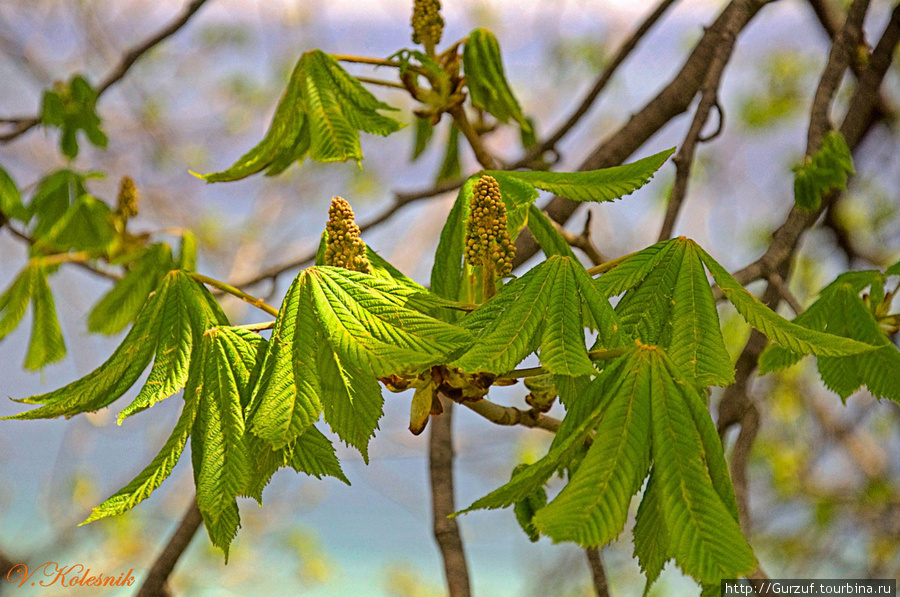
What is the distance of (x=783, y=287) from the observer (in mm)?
820

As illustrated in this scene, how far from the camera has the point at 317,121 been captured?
2.46 ft

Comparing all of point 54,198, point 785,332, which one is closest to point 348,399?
point 785,332

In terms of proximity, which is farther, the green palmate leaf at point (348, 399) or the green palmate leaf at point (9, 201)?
the green palmate leaf at point (9, 201)

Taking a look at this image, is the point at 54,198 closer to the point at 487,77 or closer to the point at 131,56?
the point at 131,56

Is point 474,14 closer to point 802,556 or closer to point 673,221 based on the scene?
point 802,556

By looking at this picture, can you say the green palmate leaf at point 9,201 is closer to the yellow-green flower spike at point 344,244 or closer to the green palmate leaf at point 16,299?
the green palmate leaf at point 16,299

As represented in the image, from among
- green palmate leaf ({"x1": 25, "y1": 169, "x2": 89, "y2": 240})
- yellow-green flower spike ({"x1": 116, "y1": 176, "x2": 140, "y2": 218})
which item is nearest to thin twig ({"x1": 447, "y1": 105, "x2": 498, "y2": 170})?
yellow-green flower spike ({"x1": 116, "y1": 176, "x2": 140, "y2": 218})

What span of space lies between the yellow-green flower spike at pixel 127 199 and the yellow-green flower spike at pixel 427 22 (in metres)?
0.53

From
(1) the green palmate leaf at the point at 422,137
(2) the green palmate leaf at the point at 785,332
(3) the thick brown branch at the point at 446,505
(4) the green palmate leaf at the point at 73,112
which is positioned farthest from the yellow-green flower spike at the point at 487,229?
(4) the green palmate leaf at the point at 73,112

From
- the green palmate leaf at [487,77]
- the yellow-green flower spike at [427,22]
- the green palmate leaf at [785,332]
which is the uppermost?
the green palmate leaf at [487,77]

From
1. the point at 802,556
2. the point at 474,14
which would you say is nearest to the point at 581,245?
the point at 802,556

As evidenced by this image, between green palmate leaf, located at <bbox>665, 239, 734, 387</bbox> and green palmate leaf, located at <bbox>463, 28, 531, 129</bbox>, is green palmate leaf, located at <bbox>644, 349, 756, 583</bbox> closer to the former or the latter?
green palmate leaf, located at <bbox>665, 239, 734, 387</bbox>

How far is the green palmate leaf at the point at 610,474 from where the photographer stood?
0.40m

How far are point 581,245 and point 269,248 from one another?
8.38ft
